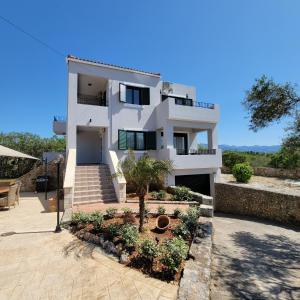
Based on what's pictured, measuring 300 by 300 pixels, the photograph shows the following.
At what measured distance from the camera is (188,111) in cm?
1593

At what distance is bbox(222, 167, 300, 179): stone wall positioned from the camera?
26078 mm

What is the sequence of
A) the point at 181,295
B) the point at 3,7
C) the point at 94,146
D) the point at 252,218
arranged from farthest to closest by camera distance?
the point at 94,146 → the point at 252,218 → the point at 3,7 → the point at 181,295

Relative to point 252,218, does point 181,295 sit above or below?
above

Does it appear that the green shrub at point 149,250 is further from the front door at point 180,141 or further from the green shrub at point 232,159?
the green shrub at point 232,159

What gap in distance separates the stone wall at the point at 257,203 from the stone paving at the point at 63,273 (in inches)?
460

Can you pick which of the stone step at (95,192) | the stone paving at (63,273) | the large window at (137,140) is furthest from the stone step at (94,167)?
the stone paving at (63,273)

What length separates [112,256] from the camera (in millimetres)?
5871

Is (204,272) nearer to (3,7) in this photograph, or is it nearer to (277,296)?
(277,296)

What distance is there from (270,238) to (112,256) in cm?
788

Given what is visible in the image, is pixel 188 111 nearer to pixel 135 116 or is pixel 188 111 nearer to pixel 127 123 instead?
pixel 135 116

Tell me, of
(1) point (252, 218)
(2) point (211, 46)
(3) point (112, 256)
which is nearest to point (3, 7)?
(3) point (112, 256)

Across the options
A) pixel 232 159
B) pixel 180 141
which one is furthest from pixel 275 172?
pixel 180 141

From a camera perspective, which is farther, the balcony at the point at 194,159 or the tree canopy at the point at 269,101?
the balcony at the point at 194,159

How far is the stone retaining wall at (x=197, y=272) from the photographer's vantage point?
164 inches
